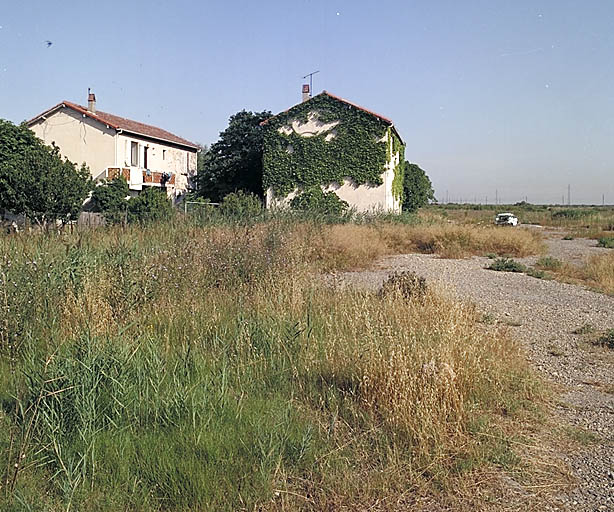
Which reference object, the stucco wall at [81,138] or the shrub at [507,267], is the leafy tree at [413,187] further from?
the shrub at [507,267]

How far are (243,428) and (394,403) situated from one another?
1041 millimetres

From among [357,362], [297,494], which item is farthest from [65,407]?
[357,362]

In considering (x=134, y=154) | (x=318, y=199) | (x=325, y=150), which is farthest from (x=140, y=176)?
(x=325, y=150)

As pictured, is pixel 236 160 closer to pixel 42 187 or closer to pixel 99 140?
pixel 99 140

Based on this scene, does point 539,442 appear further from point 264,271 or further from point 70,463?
point 264,271

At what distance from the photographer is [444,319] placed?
533 centimetres

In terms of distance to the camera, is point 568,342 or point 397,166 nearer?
point 568,342

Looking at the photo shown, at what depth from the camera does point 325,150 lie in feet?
97.1

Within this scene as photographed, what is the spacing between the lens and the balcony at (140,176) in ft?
105

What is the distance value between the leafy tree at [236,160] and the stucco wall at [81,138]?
6097 millimetres

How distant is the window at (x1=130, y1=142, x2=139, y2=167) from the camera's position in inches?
1377

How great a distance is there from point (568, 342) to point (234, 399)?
197 inches

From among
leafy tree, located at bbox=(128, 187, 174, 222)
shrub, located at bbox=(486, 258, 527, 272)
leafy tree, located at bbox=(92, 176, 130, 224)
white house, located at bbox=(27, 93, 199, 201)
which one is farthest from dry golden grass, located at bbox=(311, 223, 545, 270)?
white house, located at bbox=(27, 93, 199, 201)

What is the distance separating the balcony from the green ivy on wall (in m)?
8.81
